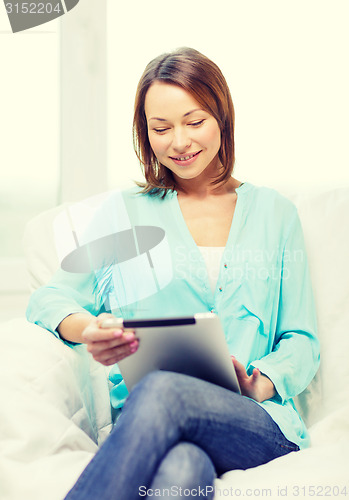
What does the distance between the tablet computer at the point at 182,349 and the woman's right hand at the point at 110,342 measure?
12 millimetres

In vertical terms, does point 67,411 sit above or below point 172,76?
below

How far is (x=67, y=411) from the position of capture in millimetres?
1017

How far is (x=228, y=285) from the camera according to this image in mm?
1159

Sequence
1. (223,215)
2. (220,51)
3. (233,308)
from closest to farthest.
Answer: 1. (233,308)
2. (223,215)
3. (220,51)

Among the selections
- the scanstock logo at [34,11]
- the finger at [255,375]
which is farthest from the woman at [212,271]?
the scanstock logo at [34,11]

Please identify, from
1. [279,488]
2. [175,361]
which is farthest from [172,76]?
[279,488]

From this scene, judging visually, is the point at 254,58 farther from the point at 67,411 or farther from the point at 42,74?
the point at 67,411

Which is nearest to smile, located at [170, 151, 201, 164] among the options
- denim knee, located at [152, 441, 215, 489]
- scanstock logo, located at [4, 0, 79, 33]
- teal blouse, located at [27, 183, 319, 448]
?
teal blouse, located at [27, 183, 319, 448]

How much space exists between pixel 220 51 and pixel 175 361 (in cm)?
134

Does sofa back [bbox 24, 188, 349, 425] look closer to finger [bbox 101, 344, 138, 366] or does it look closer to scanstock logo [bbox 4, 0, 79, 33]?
finger [bbox 101, 344, 138, 366]

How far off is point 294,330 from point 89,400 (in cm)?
46

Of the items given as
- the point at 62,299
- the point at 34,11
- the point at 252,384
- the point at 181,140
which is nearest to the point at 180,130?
the point at 181,140

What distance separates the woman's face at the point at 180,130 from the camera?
3.81 feet

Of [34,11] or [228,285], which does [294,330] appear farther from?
[34,11]
